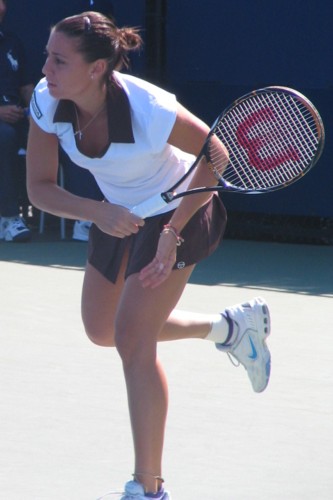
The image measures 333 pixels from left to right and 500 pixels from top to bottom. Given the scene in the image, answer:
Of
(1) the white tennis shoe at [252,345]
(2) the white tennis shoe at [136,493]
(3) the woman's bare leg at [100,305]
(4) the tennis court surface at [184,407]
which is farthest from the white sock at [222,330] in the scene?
(2) the white tennis shoe at [136,493]

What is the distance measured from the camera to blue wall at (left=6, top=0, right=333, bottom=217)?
29.3 feet

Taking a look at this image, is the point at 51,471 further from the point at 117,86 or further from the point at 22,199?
the point at 22,199

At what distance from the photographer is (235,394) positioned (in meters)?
5.03

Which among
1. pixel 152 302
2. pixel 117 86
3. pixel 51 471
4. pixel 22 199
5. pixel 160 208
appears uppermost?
pixel 117 86

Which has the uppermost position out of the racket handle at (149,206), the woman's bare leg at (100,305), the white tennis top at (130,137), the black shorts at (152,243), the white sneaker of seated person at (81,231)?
the white tennis top at (130,137)

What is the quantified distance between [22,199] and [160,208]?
6292 millimetres

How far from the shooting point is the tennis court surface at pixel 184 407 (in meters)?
3.95

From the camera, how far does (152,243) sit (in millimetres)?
3867

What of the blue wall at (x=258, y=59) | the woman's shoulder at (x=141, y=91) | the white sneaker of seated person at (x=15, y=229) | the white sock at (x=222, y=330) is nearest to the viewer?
the woman's shoulder at (x=141, y=91)

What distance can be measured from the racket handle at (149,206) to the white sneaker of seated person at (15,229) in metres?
5.57

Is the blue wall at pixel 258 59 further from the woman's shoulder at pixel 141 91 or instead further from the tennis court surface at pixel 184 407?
the woman's shoulder at pixel 141 91

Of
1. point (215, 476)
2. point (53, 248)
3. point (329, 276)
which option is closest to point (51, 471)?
point (215, 476)

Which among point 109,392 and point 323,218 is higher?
point 109,392

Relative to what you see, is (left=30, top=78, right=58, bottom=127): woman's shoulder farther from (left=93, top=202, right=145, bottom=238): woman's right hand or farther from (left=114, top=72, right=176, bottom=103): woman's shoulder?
(left=93, top=202, right=145, bottom=238): woman's right hand
